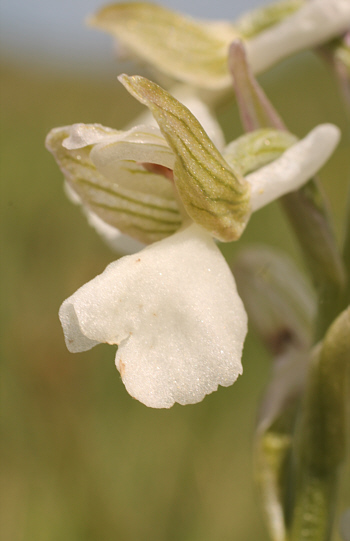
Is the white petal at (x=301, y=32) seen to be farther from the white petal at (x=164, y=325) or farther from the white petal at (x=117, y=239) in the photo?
the white petal at (x=164, y=325)

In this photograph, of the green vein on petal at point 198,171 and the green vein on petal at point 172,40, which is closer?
the green vein on petal at point 198,171

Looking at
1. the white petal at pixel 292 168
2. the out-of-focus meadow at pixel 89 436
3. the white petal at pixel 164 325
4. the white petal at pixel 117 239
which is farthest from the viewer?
the out-of-focus meadow at pixel 89 436

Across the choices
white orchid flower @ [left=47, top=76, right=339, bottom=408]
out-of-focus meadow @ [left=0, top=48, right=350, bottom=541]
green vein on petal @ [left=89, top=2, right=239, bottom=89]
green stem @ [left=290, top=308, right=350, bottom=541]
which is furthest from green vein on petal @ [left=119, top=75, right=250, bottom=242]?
out-of-focus meadow @ [left=0, top=48, right=350, bottom=541]

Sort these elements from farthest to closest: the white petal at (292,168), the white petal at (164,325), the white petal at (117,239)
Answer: the white petal at (117,239), the white petal at (292,168), the white petal at (164,325)

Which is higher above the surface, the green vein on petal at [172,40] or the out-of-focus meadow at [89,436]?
the green vein on petal at [172,40]

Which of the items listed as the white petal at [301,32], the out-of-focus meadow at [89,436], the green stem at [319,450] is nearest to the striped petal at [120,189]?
the green stem at [319,450]

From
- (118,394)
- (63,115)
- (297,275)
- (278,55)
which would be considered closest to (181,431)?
(118,394)

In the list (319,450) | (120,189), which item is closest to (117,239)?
(120,189)

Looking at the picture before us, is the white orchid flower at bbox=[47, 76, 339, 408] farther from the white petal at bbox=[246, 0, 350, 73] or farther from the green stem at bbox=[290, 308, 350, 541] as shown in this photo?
the white petal at bbox=[246, 0, 350, 73]
